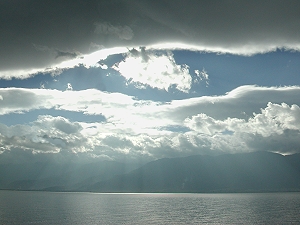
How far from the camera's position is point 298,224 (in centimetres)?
16538

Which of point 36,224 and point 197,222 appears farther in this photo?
point 197,222

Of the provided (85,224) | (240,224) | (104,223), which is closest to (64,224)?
(85,224)

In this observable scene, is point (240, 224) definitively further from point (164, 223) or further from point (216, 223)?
point (164, 223)

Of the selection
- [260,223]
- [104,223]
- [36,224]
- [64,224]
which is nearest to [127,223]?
[104,223]

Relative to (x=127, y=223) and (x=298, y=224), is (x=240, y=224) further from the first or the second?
(x=127, y=223)

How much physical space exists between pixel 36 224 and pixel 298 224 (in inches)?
5852

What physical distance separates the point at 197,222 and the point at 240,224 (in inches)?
1006

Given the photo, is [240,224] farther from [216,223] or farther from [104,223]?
[104,223]

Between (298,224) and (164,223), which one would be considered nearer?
(298,224)

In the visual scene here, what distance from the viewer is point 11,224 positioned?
16250cm

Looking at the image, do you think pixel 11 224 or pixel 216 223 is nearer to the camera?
pixel 11 224

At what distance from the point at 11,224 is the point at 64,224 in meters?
28.9

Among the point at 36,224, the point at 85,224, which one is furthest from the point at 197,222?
the point at 36,224

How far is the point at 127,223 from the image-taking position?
567ft
